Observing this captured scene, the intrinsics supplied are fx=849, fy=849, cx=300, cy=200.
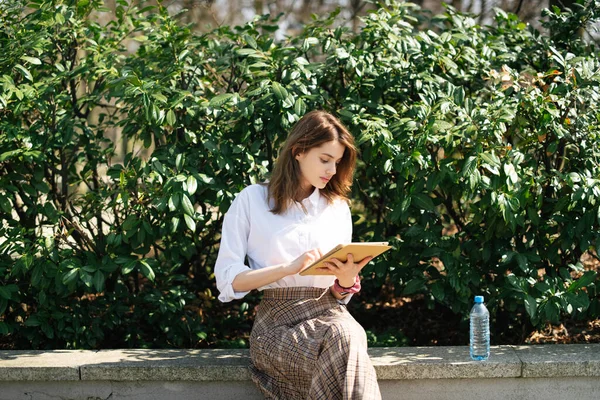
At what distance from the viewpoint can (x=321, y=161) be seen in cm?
365

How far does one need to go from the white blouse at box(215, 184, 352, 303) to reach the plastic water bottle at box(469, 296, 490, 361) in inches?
24.2

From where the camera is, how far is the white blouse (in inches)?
144

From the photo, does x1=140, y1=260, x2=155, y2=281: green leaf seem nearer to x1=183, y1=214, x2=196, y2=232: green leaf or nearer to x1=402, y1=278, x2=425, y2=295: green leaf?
x1=183, y1=214, x2=196, y2=232: green leaf

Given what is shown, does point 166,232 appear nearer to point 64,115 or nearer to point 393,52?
point 64,115

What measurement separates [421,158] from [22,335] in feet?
7.31

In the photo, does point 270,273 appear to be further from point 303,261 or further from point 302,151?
point 302,151

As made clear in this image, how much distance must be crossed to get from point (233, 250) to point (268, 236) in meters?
0.17

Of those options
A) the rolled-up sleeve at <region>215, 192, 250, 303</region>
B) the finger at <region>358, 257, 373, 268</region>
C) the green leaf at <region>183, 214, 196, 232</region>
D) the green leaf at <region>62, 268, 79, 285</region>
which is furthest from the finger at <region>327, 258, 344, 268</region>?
the green leaf at <region>62, 268, 79, 285</region>

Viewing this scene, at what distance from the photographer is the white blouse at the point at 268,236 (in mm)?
3651

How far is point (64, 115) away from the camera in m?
4.41

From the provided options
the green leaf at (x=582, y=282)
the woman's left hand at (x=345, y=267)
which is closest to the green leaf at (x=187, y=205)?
the woman's left hand at (x=345, y=267)

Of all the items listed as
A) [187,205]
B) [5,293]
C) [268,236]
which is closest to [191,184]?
[187,205]

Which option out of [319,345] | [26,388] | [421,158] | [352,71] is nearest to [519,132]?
[421,158]

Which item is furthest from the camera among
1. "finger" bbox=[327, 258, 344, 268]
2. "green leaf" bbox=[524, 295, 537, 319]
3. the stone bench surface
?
"green leaf" bbox=[524, 295, 537, 319]
